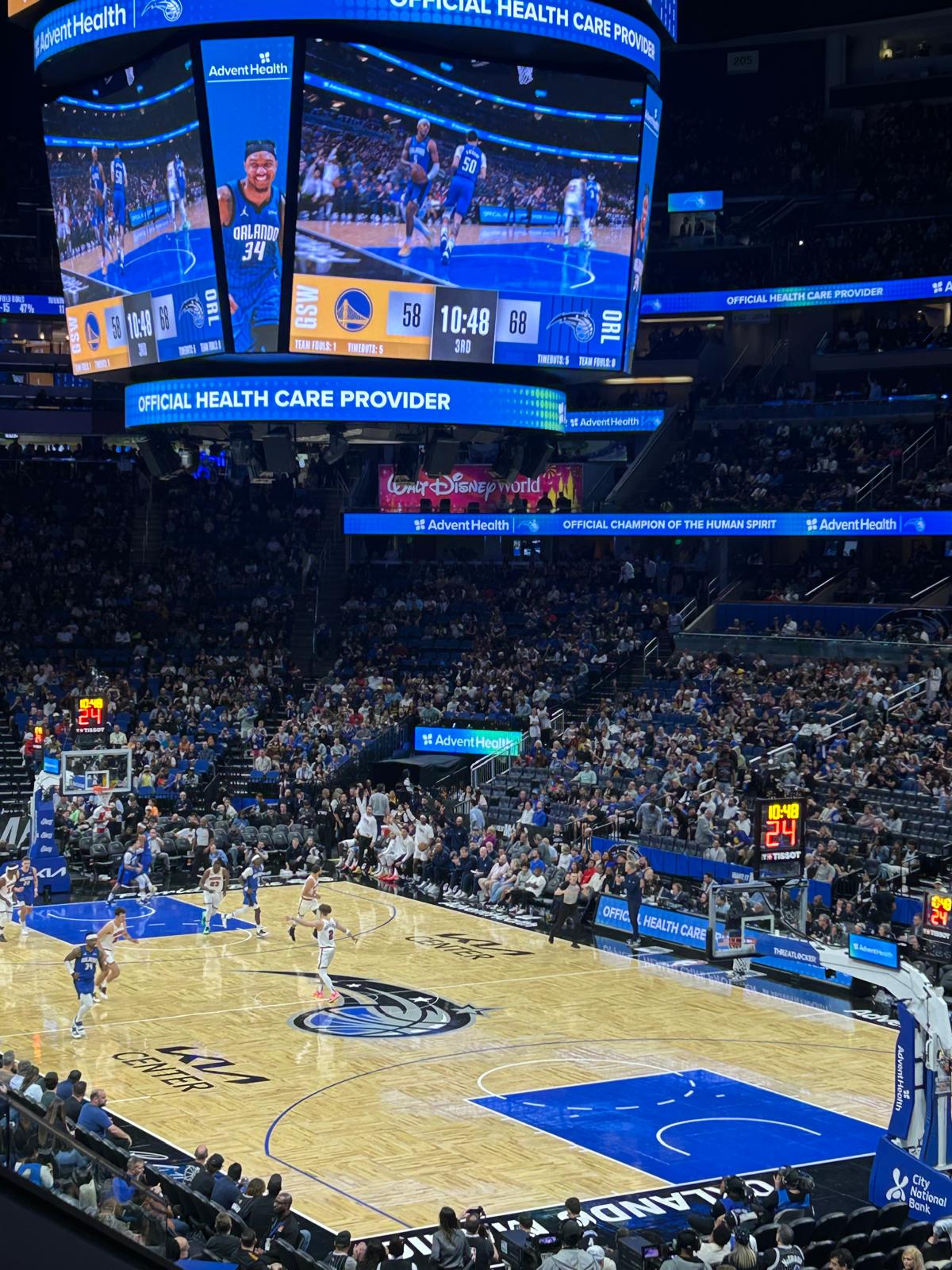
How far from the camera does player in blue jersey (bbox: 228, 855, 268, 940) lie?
3019cm

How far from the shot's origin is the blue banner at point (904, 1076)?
16.8 metres

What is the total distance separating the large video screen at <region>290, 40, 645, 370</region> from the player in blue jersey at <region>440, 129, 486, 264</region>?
0.03m

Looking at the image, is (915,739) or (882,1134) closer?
(882,1134)

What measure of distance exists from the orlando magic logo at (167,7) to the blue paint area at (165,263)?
139 inches

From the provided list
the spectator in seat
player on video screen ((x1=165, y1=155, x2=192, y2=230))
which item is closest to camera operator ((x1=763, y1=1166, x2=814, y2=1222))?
the spectator in seat

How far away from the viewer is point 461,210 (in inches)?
1174

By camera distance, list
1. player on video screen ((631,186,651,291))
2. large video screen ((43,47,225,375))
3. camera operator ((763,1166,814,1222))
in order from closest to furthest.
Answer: camera operator ((763,1166,814,1222)), large video screen ((43,47,225,375)), player on video screen ((631,186,651,291))

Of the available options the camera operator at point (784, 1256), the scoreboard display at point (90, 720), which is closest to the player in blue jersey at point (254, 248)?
the scoreboard display at point (90, 720)

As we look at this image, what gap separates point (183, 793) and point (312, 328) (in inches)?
525

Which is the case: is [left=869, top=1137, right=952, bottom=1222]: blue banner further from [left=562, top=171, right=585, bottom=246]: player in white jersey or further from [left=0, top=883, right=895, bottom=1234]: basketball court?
[left=562, top=171, right=585, bottom=246]: player in white jersey

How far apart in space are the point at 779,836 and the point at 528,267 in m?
11.5

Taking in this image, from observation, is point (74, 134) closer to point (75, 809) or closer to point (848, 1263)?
point (75, 809)

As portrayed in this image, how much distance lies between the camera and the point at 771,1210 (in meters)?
14.9

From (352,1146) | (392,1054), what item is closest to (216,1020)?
(392,1054)
